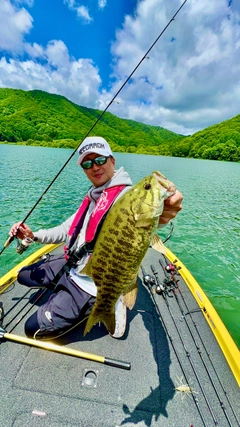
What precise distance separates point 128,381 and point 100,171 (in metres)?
3.09

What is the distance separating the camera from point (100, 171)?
3447 mm

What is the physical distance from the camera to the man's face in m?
3.42

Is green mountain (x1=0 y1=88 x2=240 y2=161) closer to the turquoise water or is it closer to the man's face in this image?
the turquoise water

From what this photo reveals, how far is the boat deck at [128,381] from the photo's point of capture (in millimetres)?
2723

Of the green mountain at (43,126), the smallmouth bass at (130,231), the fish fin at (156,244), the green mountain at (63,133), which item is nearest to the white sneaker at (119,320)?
the smallmouth bass at (130,231)

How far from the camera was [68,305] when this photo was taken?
343 centimetres

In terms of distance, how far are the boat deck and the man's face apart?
266cm

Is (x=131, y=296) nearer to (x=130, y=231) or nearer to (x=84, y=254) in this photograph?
(x=130, y=231)

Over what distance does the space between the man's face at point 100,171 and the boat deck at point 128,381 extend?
2.66 metres

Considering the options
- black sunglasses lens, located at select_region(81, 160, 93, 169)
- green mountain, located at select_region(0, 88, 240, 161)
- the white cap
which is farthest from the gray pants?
green mountain, located at select_region(0, 88, 240, 161)

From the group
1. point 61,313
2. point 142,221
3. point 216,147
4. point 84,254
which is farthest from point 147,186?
point 216,147

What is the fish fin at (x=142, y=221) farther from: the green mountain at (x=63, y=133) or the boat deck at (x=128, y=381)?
the green mountain at (x=63, y=133)

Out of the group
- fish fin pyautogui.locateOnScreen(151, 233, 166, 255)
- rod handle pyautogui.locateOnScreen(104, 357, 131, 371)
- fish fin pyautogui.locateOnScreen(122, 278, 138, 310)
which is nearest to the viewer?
fish fin pyautogui.locateOnScreen(151, 233, 166, 255)

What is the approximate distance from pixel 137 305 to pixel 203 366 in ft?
5.29
